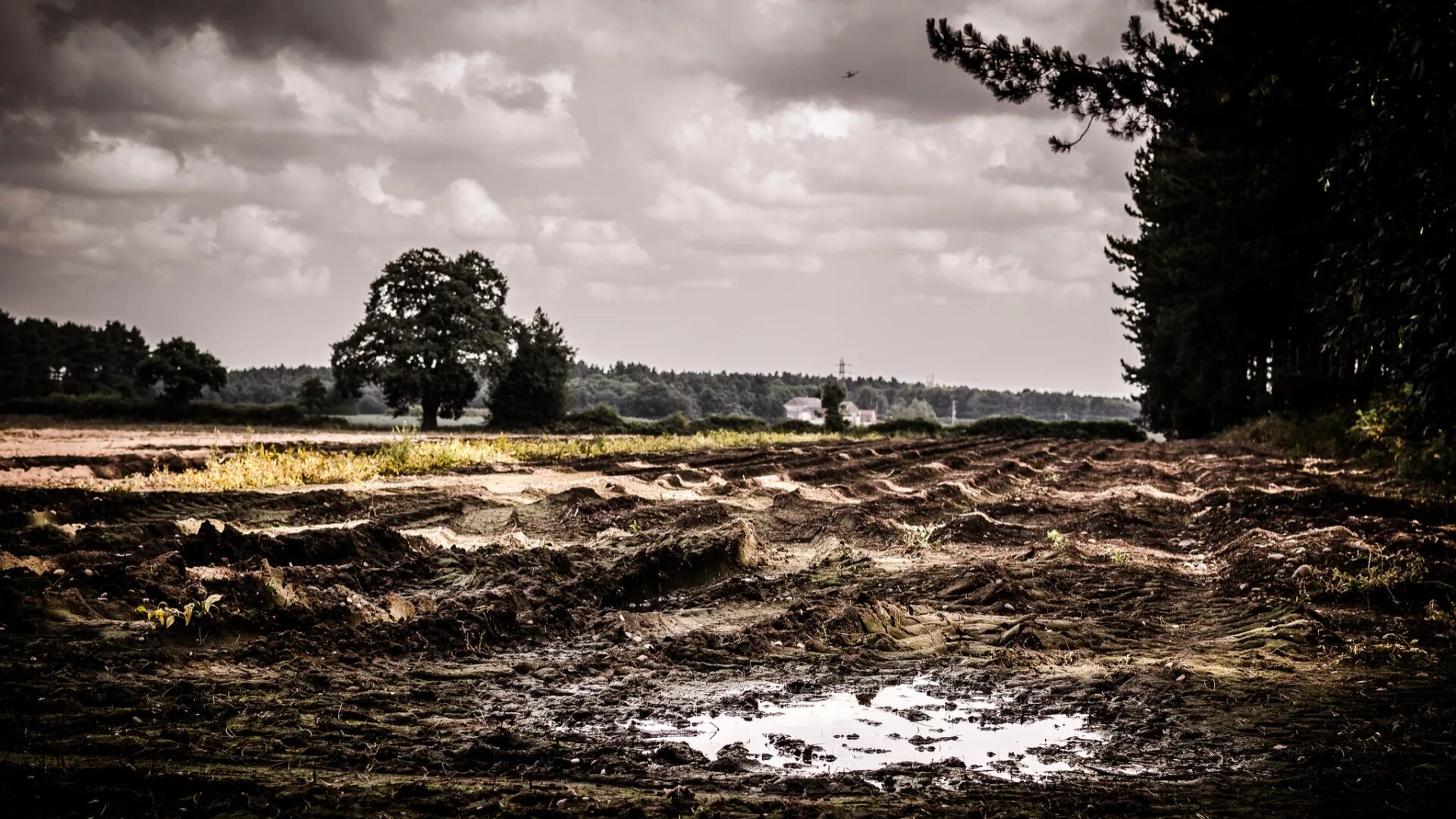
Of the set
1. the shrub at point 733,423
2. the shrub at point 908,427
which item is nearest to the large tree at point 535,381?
the shrub at point 733,423

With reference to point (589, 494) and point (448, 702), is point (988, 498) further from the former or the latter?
point (448, 702)

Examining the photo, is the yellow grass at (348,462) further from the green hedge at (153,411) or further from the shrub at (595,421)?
the green hedge at (153,411)

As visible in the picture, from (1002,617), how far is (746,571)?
304 cm

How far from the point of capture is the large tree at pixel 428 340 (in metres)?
42.8

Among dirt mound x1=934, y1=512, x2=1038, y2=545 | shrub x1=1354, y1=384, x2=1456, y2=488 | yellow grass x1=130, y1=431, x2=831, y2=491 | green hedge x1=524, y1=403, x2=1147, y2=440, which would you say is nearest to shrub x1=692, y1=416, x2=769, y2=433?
green hedge x1=524, y1=403, x2=1147, y2=440

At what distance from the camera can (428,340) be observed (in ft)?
145

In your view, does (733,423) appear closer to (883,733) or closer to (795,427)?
(795,427)

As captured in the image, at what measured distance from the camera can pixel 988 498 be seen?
56.3ft

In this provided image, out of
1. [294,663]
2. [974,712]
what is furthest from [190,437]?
[974,712]

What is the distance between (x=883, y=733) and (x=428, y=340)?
4170cm

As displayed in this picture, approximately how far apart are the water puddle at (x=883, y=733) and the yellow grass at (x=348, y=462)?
1182 cm

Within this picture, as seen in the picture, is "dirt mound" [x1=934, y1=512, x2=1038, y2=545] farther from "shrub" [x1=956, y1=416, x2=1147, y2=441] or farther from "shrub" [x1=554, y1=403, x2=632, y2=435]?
"shrub" [x1=956, y1=416, x2=1147, y2=441]

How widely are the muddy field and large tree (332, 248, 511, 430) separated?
31.0 metres

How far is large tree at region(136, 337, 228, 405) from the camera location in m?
45.1
